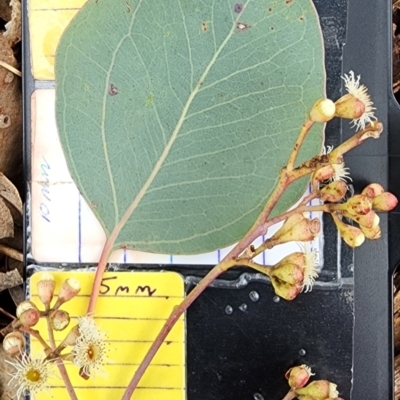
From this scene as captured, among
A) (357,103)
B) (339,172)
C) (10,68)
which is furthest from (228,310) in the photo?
(10,68)

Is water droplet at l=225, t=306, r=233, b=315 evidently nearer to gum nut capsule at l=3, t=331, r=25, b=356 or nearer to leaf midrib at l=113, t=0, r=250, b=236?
leaf midrib at l=113, t=0, r=250, b=236

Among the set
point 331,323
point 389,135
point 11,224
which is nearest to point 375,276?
point 331,323

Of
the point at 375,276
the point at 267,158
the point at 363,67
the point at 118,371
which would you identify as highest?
the point at 363,67

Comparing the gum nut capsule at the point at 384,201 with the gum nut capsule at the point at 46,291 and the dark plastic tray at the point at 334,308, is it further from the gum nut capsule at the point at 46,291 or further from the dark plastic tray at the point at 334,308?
the gum nut capsule at the point at 46,291

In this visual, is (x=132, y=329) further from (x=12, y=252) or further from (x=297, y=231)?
(x=297, y=231)

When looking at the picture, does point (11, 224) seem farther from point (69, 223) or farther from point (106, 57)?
point (106, 57)

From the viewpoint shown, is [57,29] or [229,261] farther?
[57,29]
